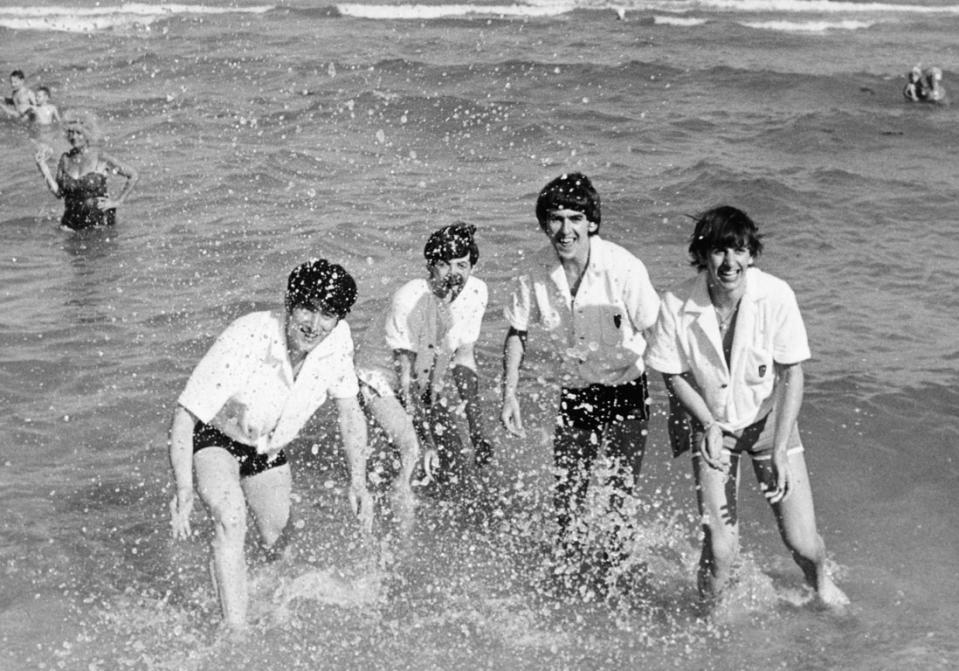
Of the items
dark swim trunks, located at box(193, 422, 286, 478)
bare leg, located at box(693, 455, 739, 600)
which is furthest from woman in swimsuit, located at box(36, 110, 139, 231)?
bare leg, located at box(693, 455, 739, 600)

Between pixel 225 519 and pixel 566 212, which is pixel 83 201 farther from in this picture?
pixel 566 212

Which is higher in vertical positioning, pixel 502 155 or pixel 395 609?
pixel 502 155

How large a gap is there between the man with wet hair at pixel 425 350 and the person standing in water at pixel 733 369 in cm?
145

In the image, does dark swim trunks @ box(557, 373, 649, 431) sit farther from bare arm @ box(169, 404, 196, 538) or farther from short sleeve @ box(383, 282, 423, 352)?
bare arm @ box(169, 404, 196, 538)

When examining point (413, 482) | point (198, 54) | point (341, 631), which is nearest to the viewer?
point (341, 631)

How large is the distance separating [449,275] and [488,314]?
13.6 ft

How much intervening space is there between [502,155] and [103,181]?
5026mm

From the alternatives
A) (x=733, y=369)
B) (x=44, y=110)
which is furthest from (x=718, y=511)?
(x=44, y=110)

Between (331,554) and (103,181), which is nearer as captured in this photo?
(331,554)

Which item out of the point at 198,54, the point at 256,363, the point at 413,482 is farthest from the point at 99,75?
the point at 256,363

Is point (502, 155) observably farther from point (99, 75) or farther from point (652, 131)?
point (99, 75)

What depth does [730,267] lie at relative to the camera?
5496mm

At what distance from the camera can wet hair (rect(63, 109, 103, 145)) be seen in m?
13.7

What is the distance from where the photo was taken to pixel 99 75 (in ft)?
72.0
